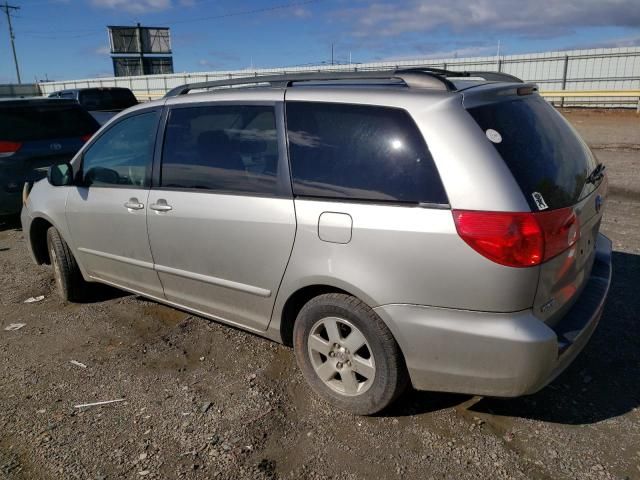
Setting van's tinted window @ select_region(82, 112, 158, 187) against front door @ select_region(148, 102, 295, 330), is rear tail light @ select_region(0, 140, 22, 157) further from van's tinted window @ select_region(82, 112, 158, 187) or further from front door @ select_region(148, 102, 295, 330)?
front door @ select_region(148, 102, 295, 330)

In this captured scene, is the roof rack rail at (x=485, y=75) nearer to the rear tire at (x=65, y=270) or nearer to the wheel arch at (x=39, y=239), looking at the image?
the rear tire at (x=65, y=270)

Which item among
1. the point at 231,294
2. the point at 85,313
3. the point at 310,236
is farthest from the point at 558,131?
the point at 85,313

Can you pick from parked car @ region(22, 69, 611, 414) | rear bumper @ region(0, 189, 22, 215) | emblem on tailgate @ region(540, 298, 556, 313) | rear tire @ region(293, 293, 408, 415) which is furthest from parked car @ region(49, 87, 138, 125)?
emblem on tailgate @ region(540, 298, 556, 313)

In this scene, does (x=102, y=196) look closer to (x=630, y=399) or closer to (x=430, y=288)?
(x=430, y=288)

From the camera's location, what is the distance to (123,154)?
13.2 ft

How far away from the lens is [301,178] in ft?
9.56

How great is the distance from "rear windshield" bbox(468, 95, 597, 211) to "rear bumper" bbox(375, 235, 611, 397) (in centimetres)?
56

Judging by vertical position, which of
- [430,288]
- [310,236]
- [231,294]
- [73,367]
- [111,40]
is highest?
[111,40]

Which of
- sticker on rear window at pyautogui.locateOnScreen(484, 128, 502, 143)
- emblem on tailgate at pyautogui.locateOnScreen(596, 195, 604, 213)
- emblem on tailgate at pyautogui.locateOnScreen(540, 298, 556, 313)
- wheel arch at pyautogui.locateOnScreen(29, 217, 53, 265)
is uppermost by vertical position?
sticker on rear window at pyautogui.locateOnScreen(484, 128, 502, 143)

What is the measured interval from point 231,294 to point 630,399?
240 centimetres

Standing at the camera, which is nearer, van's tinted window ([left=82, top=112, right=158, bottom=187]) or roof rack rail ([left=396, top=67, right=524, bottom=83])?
roof rack rail ([left=396, top=67, right=524, bottom=83])

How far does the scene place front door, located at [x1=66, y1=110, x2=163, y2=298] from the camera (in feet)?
12.4

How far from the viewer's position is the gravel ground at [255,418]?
2607 millimetres

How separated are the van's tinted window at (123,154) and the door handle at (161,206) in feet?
0.78
